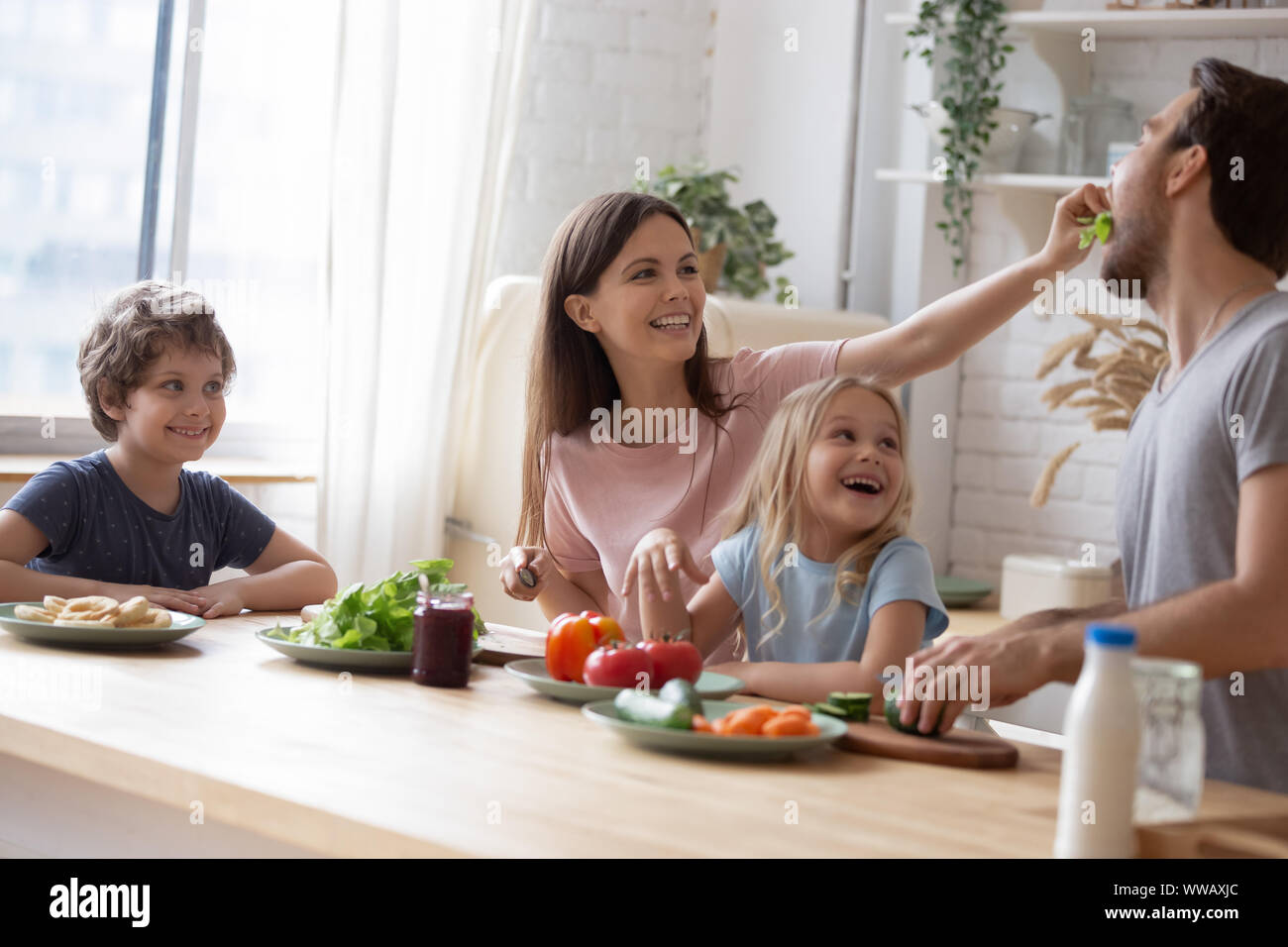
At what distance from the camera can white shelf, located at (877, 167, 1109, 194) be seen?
11.2 ft

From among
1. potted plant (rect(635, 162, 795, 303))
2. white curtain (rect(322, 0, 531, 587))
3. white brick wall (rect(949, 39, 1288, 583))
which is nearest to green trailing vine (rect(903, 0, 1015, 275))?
white brick wall (rect(949, 39, 1288, 583))

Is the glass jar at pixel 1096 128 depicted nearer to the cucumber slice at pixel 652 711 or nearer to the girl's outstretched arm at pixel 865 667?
the girl's outstretched arm at pixel 865 667

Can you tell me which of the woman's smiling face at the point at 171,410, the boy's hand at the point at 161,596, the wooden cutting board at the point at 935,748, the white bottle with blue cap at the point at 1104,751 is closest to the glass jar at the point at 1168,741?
the white bottle with blue cap at the point at 1104,751

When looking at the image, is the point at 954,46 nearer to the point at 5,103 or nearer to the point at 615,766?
the point at 5,103

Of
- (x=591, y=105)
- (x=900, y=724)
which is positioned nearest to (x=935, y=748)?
(x=900, y=724)

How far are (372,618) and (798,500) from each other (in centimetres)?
56

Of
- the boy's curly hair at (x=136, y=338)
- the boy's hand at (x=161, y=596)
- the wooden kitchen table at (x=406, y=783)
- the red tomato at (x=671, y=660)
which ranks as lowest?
the wooden kitchen table at (x=406, y=783)

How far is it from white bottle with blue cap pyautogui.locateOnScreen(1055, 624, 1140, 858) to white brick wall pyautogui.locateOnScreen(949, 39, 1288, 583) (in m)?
2.64

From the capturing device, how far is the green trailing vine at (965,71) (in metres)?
3.54

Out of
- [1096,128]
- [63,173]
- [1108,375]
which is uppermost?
[1096,128]

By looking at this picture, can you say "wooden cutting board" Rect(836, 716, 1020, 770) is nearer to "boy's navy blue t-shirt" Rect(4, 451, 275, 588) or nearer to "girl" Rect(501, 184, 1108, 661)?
"girl" Rect(501, 184, 1108, 661)

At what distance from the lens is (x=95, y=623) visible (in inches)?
71.7

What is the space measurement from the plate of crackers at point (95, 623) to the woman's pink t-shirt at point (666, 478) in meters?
0.66

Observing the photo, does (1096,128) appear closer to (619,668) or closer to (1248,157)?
(1248,157)
